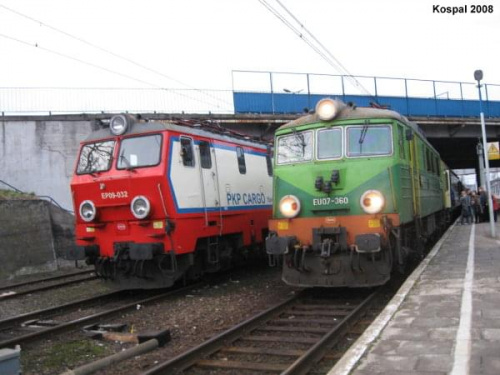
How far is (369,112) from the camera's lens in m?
9.11

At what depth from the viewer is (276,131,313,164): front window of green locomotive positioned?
9281 millimetres

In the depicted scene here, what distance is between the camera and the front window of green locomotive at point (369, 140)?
886 centimetres

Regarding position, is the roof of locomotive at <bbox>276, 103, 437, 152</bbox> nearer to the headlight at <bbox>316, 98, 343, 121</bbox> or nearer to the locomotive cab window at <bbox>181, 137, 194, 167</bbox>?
the headlight at <bbox>316, 98, 343, 121</bbox>

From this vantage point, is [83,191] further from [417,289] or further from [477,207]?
[477,207]

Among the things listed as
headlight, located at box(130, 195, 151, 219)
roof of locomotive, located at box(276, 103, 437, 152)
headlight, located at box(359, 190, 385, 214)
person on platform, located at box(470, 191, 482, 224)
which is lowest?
person on platform, located at box(470, 191, 482, 224)

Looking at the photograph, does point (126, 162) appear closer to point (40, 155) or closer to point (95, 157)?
point (95, 157)

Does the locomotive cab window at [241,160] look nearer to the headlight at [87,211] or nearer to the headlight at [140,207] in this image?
the headlight at [140,207]

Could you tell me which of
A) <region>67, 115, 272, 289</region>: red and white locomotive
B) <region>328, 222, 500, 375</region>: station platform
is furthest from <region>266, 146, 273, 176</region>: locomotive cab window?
<region>328, 222, 500, 375</region>: station platform

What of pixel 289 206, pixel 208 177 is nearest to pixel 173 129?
pixel 208 177

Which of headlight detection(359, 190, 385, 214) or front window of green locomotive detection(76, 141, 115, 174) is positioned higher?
front window of green locomotive detection(76, 141, 115, 174)

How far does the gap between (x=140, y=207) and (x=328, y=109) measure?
3864 millimetres

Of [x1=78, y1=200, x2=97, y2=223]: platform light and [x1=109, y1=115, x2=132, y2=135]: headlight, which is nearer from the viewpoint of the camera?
[x1=78, y1=200, x2=97, y2=223]: platform light

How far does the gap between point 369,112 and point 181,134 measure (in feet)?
11.8

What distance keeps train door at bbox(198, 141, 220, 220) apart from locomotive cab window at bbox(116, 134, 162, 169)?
1.18 m
